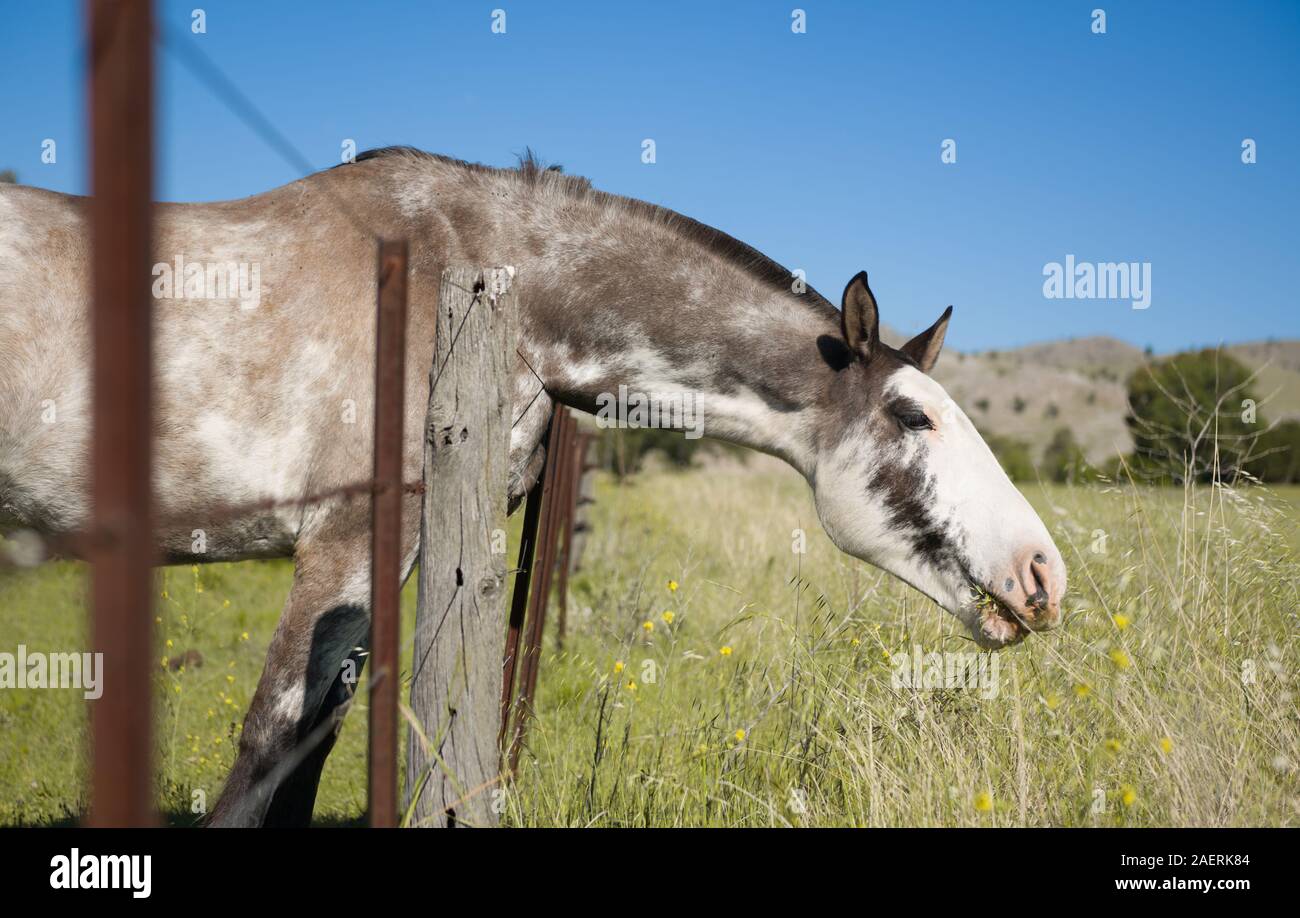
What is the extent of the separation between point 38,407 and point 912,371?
3466 mm

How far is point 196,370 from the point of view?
338 cm

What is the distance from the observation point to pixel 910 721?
147 inches

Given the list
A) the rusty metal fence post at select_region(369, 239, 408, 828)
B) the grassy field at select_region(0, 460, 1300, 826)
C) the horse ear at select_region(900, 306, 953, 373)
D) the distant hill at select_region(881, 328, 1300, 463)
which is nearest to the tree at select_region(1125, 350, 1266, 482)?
the grassy field at select_region(0, 460, 1300, 826)

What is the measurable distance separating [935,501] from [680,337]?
131 centimetres

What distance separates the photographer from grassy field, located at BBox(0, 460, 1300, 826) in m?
3.22

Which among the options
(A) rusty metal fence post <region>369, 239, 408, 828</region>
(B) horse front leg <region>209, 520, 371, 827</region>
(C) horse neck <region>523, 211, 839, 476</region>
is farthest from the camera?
(C) horse neck <region>523, 211, 839, 476</region>

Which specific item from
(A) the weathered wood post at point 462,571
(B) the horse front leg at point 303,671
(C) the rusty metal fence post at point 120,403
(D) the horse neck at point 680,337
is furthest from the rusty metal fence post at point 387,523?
(D) the horse neck at point 680,337

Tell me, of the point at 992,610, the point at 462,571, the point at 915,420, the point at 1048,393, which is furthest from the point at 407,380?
the point at 1048,393

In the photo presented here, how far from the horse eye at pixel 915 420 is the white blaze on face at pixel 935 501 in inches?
0.9

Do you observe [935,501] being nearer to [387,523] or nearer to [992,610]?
[992,610]

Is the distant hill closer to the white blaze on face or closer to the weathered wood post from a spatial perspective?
the white blaze on face

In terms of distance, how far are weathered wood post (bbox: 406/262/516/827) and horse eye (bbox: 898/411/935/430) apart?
6.73 ft
